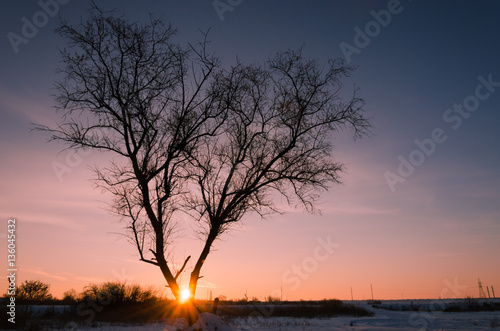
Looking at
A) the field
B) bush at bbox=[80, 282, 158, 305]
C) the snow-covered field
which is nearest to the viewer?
the snow-covered field

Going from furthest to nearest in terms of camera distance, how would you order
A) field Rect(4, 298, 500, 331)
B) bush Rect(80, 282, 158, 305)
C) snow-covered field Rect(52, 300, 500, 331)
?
bush Rect(80, 282, 158, 305), field Rect(4, 298, 500, 331), snow-covered field Rect(52, 300, 500, 331)

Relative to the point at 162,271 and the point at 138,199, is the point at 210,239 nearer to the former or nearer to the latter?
the point at 162,271

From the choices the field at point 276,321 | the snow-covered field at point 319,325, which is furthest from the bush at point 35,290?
the snow-covered field at point 319,325

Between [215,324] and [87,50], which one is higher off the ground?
[87,50]

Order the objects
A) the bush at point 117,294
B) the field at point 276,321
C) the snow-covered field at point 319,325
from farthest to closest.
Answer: the bush at point 117,294 < the field at point 276,321 < the snow-covered field at point 319,325

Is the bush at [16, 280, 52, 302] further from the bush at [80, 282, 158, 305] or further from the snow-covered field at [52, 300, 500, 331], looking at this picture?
the snow-covered field at [52, 300, 500, 331]

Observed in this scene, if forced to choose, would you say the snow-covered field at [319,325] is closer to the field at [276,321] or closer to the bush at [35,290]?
the field at [276,321]

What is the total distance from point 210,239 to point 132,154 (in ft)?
12.6

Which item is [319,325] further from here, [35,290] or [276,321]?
[35,290]

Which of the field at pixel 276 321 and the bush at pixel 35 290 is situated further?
the bush at pixel 35 290

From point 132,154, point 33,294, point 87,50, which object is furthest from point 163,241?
point 33,294

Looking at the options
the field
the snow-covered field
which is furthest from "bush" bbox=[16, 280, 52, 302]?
the snow-covered field

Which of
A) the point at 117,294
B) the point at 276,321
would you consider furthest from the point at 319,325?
the point at 117,294

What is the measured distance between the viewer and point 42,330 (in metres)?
13.8
